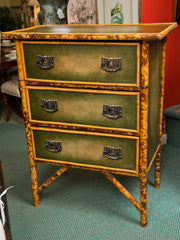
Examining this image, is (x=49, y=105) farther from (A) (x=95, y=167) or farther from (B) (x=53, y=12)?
(B) (x=53, y=12)

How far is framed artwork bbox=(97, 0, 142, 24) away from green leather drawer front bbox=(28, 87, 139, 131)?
3.63 ft

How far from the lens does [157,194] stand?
2.53 meters

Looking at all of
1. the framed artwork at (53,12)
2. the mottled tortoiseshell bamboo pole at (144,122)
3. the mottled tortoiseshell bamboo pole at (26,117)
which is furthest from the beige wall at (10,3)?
the mottled tortoiseshell bamboo pole at (144,122)

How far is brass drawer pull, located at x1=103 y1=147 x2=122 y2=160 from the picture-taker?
2.06 m

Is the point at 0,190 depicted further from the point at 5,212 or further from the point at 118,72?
the point at 118,72

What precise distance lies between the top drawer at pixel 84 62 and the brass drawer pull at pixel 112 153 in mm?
407

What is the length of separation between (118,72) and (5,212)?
3.19 feet

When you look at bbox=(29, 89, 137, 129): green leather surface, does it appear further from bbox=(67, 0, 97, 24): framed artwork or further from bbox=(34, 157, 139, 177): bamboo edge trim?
bbox=(67, 0, 97, 24): framed artwork

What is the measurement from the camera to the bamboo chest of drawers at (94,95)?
6.10ft

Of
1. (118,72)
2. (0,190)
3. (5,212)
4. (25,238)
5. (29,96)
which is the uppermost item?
(118,72)

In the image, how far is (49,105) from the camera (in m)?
2.13

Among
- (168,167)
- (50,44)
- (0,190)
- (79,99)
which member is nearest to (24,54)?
(50,44)

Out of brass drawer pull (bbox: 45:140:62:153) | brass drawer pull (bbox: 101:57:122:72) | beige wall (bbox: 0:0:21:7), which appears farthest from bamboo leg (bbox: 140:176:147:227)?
beige wall (bbox: 0:0:21:7)

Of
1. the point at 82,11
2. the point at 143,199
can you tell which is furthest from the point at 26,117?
the point at 82,11
